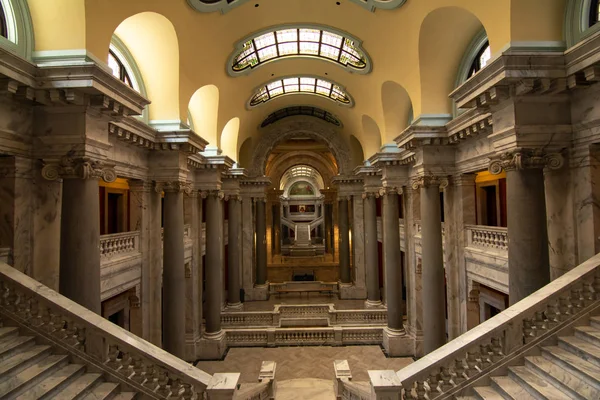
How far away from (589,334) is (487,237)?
5072mm

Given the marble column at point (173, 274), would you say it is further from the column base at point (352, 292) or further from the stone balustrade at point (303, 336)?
the column base at point (352, 292)

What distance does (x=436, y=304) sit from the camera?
10438 millimetres

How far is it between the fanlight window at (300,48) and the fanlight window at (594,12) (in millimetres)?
6531

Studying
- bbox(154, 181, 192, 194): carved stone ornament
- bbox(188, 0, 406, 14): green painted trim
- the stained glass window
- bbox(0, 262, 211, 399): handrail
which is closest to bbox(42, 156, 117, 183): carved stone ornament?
bbox(0, 262, 211, 399): handrail

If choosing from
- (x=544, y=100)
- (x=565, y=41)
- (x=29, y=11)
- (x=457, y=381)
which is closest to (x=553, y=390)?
(x=457, y=381)

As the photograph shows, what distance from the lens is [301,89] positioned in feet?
63.6

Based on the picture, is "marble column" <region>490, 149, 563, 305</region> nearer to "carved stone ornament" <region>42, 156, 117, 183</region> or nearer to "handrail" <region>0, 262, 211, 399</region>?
"handrail" <region>0, 262, 211, 399</region>

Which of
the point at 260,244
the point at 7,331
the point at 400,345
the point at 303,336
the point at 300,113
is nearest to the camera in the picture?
the point at 7,331

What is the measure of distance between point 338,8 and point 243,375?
1222 cm

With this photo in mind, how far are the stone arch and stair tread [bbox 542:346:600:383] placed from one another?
18.5 meters

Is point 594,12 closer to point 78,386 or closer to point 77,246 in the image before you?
point 77,246

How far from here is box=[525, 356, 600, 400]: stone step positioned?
4.24m

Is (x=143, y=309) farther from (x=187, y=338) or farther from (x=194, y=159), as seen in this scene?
(x=194, y=159)

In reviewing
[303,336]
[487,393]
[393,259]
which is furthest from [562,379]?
[303,336]
